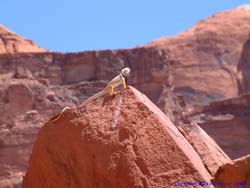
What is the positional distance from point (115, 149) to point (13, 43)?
3760cm

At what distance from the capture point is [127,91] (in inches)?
310

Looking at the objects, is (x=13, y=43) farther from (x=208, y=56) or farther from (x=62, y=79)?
(x=208, y=56)

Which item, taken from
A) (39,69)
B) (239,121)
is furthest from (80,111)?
(239,121)

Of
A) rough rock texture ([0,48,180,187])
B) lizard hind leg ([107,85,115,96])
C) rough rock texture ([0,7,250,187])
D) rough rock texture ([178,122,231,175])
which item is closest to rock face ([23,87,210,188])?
lizard hind leg ([107,85,115,96])

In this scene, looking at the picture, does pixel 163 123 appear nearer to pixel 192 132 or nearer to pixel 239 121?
pixel 192 132

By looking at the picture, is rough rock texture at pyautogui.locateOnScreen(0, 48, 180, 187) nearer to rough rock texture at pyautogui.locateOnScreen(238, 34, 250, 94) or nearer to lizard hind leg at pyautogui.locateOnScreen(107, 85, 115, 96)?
rough rock texture at pyautogui.locateOnScreen(238, 34, 250, 94)

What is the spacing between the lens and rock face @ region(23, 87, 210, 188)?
730 cm

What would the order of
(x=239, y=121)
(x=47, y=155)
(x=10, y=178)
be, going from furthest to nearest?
(x=239, y=121), (x=10, y=178), (x=47, y=155)

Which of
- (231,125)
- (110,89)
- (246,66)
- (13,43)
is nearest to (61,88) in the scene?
(231,125)

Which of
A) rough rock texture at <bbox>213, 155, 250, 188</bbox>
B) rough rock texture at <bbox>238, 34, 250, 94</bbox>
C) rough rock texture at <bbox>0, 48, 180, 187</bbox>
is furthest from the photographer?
rough rock texture at <bbox>238, 34, 250, 94</bbox>

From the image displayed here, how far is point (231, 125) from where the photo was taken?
37594mm

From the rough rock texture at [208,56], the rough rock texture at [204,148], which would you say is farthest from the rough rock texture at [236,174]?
the rough rock texture at [208,56]

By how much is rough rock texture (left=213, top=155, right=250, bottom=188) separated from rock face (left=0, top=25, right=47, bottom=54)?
3654 cm

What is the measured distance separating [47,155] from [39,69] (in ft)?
85.5
